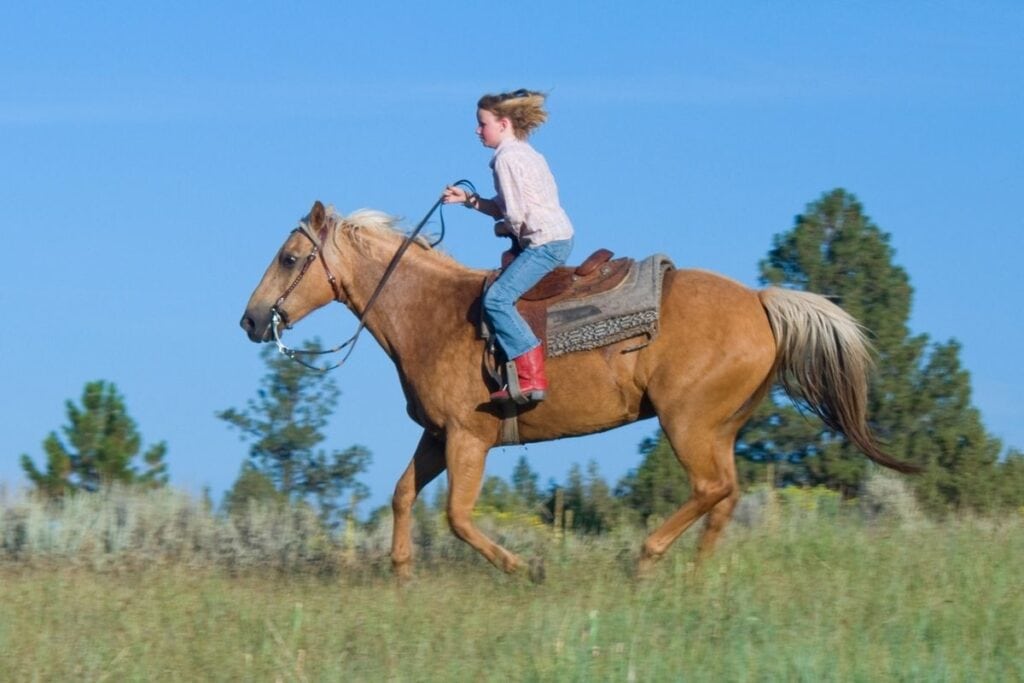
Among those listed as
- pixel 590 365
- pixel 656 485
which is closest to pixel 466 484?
pixel 590 365

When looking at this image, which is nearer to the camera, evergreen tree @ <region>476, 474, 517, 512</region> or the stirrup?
the stirrup

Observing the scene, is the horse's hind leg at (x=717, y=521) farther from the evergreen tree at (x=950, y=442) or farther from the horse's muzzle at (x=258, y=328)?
the evergreen tree at (x=950, y=442)

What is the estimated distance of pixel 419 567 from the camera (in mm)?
10234

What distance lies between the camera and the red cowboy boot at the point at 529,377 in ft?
30.1

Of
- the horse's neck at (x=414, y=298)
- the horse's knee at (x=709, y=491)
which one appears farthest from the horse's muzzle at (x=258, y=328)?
the horse's knee at (x=709, y=491)

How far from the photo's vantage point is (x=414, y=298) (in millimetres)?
9977

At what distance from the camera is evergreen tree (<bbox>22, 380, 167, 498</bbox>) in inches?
761

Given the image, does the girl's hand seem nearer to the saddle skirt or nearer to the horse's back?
the saddle skirt

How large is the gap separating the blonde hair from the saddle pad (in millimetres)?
1132

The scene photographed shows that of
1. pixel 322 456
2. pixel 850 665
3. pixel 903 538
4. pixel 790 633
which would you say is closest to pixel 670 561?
pixel 903 538

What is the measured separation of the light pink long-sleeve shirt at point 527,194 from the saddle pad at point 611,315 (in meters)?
0.46

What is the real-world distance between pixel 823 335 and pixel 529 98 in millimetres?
2333

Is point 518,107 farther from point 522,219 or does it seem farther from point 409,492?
point 409,492

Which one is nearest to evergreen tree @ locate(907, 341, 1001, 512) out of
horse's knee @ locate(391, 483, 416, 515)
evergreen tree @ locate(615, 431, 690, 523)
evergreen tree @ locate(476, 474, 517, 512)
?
evergreen tree @ locate(615, 431, 690, 523)
